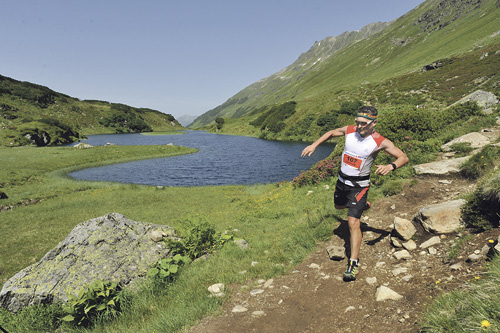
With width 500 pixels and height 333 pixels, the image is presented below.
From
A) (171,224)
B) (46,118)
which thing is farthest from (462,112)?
(46,118)

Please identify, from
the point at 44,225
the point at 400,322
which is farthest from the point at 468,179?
the point at 44,225

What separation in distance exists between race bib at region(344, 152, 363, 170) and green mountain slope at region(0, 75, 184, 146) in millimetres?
90798

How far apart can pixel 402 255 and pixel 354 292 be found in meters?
1.68

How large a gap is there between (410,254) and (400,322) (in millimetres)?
2347

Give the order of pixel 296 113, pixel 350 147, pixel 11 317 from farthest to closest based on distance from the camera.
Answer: pixel 296 113, pixel 11 317, pixel 350 147

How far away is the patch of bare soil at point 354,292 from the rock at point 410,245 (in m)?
0.10

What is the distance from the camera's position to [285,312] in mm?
4867

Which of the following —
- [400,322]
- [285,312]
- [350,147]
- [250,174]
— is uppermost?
[350,147]

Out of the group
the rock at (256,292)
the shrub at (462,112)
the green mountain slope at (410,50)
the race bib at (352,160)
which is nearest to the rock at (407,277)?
the race bib at (352,160)

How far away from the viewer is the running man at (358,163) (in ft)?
18.0

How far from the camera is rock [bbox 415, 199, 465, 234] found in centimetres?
575

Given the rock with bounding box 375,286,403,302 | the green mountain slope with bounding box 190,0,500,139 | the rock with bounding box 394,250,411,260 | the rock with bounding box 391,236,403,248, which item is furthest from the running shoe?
the green mountain slope with bounding box 190,0,500,139

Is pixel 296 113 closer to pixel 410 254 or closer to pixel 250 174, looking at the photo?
pixel 250 174

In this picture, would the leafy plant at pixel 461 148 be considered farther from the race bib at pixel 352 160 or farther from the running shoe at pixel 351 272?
the running shoe at pixel 351 272
